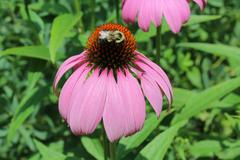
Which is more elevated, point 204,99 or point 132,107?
point 132,107

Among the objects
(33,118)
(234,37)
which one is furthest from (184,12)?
(234,37)

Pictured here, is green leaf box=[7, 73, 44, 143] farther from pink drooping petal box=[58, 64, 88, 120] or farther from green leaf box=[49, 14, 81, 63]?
pink drooping petal box=[58, 64, 88, 120]

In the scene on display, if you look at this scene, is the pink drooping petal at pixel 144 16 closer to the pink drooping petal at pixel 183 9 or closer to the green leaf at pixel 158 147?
the pink drooping petal at pixel 183 9

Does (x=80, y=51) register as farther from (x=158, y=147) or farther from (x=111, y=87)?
(x=111, y=87)

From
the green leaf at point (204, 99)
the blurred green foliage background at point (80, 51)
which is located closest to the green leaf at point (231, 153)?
the blurred green foliage background at point (80, 51)

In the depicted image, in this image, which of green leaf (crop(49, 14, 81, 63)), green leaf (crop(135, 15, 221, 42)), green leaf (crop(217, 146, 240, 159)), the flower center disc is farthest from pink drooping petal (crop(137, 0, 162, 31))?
green leaf (crop(217, 146, 240, 159))

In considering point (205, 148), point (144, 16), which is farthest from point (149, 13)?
point (205, 148)
